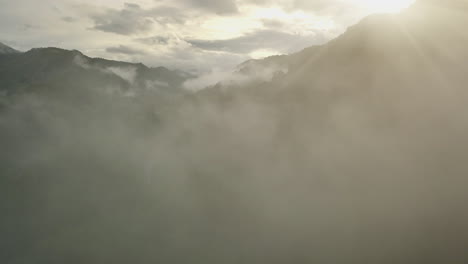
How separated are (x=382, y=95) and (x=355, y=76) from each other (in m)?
19.9

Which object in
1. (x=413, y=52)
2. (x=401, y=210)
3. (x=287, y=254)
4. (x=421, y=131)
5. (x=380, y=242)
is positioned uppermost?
(x=413, y=52)

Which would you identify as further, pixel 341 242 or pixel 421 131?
pixel 341 242

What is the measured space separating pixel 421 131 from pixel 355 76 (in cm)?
4458

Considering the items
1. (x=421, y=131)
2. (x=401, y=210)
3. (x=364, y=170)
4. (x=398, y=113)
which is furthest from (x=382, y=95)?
(x=401, y=210)

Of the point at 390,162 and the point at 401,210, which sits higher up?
the point at 390,162

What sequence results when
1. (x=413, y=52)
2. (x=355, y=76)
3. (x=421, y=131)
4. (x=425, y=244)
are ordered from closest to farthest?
(x=425, y=244) < (x=421, y=131) < (x=413, y=52) < (x=355, y=76)

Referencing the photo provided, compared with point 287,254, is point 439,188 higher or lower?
higher

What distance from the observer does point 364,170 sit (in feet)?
642

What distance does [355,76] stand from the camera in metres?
196

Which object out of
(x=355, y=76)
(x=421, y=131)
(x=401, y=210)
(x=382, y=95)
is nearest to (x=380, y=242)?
(x=401, y=210)

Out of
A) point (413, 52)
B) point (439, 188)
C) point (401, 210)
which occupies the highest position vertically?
point (413, 52)

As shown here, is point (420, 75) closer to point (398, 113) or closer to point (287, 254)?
point (398, 113)

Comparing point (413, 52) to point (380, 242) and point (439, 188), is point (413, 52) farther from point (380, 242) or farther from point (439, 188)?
point (380, 242)

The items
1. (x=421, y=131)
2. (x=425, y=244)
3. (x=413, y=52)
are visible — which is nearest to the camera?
(x=425, y=244)
